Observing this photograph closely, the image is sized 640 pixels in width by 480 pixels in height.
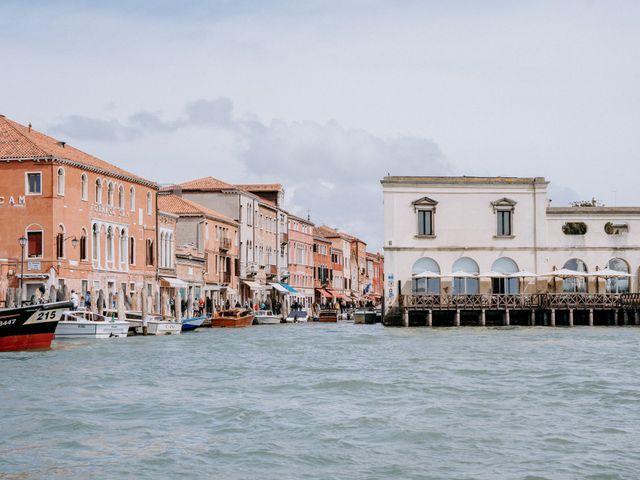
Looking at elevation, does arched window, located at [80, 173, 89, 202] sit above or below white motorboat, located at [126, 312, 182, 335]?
above

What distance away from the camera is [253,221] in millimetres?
71062

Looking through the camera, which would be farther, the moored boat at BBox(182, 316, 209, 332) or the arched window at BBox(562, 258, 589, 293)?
the arched window at BBox(562, 258, 589, 293)

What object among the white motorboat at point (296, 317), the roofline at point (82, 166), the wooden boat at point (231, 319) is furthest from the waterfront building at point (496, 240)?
the white motorboat at point (296, 317)

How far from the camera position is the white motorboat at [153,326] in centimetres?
3866

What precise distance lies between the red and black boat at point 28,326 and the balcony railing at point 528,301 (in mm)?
23710

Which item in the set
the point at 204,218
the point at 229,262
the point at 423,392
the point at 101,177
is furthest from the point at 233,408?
the point at 229,262

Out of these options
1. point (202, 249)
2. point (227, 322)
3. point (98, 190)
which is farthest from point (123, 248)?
point (202, 249)

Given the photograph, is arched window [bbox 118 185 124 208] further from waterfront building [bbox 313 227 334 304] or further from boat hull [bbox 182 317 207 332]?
waterfront building [bbox 313 227 334 304]

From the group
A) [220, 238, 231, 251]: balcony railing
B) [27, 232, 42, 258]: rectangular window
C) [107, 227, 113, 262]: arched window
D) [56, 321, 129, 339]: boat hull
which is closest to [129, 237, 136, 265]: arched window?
[107, 227, 113, 262]: arched window

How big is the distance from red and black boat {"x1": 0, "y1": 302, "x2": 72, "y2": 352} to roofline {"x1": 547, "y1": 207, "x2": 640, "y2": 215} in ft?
98.8

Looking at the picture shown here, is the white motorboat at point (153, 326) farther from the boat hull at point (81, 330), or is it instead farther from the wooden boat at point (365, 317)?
the wooden boat at point (365, 317)

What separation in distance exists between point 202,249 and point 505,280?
1765 centimetres

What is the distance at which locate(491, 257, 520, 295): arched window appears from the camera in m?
51.0

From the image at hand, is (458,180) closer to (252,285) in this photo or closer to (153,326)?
(153,326)
